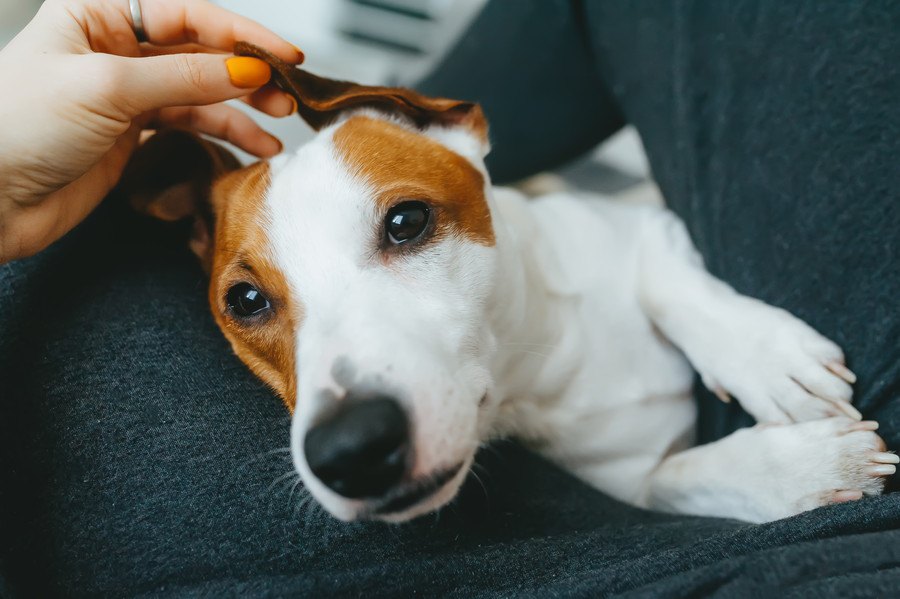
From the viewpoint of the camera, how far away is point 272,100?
4.63 feet

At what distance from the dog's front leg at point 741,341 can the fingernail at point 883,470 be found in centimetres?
10

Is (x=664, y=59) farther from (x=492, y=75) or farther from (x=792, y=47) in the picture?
(x=492, y=75)

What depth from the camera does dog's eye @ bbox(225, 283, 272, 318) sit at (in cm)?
129

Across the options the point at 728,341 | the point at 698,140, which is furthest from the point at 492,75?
the point at 728,341

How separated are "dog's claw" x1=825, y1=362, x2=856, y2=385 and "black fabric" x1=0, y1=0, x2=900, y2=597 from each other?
0.03 m

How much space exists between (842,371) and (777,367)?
0.12 metres

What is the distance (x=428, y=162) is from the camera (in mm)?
1358

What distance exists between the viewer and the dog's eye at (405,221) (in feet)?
4.01

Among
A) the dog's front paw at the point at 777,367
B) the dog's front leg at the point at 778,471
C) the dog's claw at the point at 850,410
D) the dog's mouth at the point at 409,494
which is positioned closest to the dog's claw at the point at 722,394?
the dog's front paw at the point at 777,367

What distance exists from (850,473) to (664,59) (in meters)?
1.09

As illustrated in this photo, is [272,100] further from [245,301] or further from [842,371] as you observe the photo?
[842,371]

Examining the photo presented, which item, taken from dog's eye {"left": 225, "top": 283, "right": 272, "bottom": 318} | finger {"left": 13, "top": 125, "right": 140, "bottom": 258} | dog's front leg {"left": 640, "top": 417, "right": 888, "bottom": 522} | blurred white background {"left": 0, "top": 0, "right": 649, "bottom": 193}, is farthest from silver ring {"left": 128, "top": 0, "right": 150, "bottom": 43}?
blurred white background {"left": 0, "top": 0, "right": 649, "bottom": 193}

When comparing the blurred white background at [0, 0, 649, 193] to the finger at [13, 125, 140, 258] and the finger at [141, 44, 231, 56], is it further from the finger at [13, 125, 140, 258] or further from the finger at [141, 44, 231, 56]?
the finger at [13, 125, 140, 258]

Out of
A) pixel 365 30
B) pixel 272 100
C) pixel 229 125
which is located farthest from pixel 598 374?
pixel 365 30
